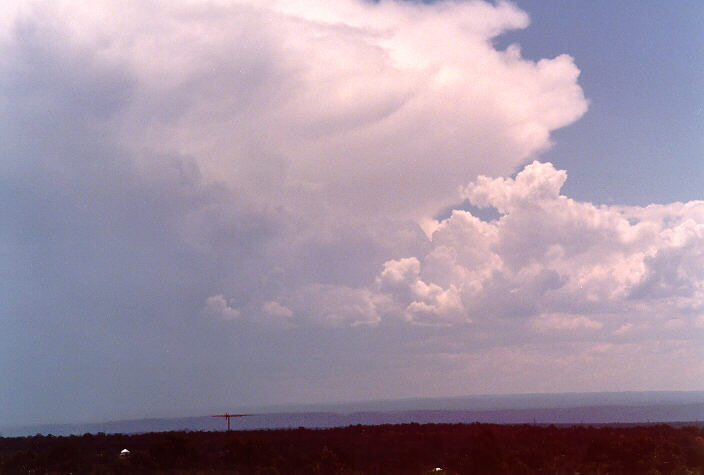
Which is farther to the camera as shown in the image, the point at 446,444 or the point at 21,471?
the point at 446,444

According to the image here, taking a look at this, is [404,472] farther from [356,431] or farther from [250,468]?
[356,431]

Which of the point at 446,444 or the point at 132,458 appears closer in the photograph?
the point at 132,458

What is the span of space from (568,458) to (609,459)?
15.7 feet

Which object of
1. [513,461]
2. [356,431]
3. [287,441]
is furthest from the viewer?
[356,431]

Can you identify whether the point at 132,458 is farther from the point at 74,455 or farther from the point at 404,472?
the point at 404,472

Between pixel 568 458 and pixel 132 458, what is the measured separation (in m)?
36.7

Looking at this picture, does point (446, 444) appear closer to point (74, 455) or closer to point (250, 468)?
point (250, 468)

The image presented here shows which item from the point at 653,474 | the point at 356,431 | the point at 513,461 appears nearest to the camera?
the point at 653,474

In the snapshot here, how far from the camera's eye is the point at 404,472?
53406mm

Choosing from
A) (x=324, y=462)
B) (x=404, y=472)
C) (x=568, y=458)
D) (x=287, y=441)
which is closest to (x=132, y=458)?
(x=324, y=462)

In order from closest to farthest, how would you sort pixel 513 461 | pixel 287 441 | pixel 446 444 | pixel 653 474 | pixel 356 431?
pixel 653 474
pixel 513 461
pixel 446 444
pixel 287 441
pixel 356 431

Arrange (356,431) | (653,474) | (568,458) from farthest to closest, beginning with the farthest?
(356,431) → (568,458) → (653,474)

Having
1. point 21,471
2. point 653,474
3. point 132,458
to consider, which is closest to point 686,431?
point 653,474

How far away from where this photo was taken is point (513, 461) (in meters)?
53.2
